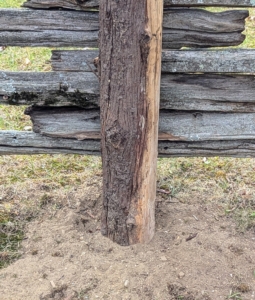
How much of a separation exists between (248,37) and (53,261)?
3.24 m

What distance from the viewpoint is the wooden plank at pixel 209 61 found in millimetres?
2311

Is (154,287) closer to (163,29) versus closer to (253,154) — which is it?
(253,154)

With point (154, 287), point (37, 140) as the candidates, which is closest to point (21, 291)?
point (154, 287)

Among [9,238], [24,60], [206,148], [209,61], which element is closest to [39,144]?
[9,238]

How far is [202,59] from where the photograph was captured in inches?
91.1

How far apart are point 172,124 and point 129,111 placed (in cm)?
52

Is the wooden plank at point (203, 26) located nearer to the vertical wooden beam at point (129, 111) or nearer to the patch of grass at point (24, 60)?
the vertical wooden beam at point (129, 111)

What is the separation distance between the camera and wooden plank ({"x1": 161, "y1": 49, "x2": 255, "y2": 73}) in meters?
2.31

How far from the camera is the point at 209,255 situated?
245 cm

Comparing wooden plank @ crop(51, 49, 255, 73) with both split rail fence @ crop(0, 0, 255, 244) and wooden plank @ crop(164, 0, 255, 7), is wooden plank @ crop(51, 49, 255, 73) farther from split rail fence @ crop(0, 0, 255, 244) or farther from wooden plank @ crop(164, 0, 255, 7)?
wooden plank @ crop(164, 0, 255, 7)

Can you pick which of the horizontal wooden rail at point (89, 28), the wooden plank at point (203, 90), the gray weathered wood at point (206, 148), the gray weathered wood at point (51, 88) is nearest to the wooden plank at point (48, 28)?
the horizontal wooden rail at point (89, 28)

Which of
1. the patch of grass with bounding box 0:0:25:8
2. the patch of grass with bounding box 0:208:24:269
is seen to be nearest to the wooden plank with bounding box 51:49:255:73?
the patch of grass with bounding box 0:208:24:269

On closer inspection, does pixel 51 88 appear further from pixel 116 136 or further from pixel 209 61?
pixel 209 61

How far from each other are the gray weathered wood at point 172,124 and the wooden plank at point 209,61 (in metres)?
0.30
